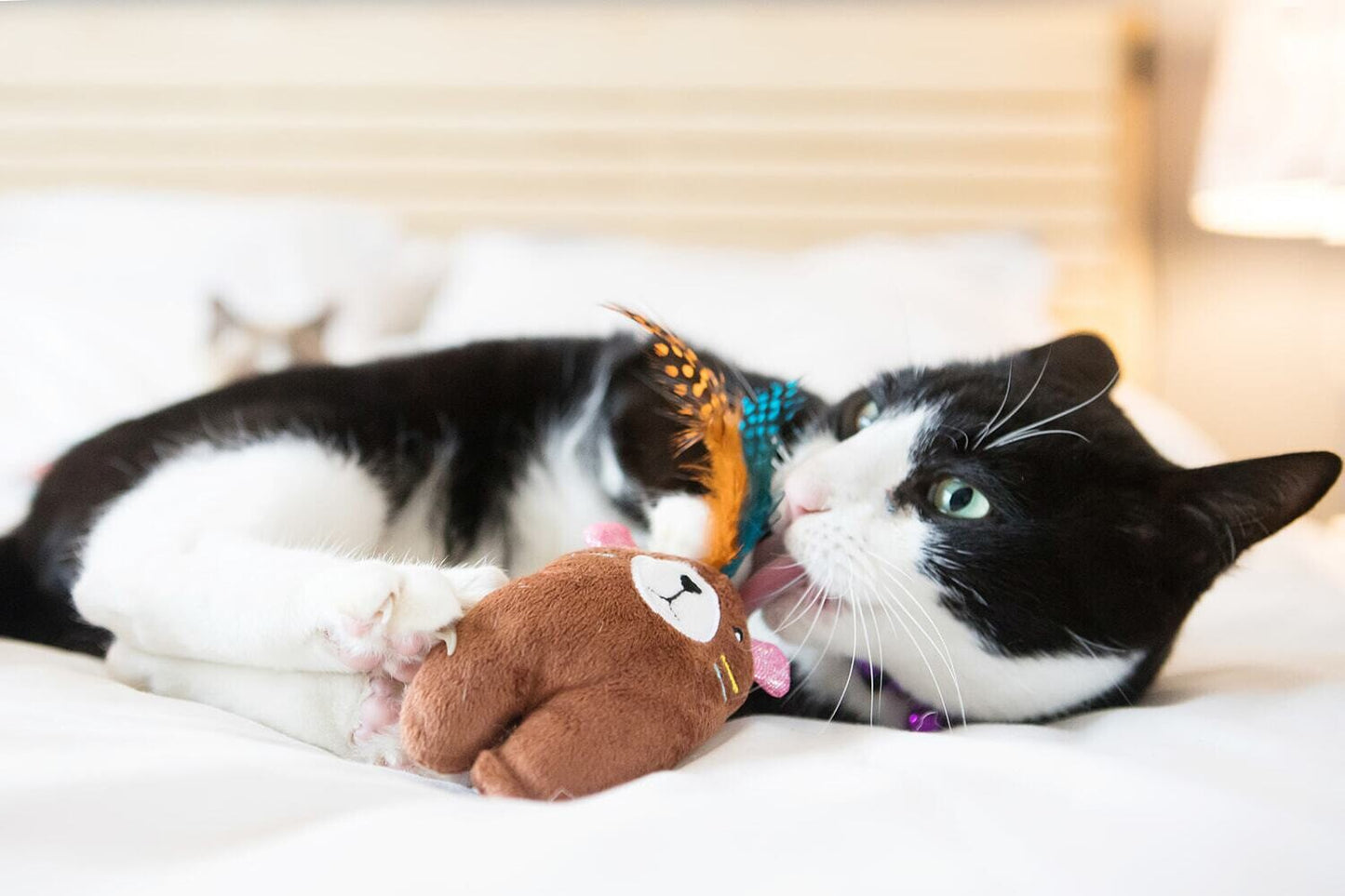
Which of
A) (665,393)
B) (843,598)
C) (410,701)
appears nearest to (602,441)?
(665,393)

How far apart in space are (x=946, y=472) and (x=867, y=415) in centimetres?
17

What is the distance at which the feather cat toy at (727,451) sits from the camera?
849mm

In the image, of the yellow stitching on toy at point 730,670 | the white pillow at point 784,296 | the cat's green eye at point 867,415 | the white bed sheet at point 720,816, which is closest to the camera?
the white bed sheet at point 720,816

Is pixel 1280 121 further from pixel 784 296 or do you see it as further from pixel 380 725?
pixel 380 725

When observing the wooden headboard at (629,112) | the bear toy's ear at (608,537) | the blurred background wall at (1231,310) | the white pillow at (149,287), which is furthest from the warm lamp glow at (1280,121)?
the white pillow at (149,287)

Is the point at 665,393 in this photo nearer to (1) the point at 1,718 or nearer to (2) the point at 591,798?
(2) the point at 591,798

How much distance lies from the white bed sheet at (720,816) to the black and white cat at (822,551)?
0.07m

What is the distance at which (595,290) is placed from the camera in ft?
6.22

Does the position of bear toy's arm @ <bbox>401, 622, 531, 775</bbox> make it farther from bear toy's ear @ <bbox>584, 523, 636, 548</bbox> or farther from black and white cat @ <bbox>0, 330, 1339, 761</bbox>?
bear toy's ear @ <bbox>584, 523, 636, 548</bbox>

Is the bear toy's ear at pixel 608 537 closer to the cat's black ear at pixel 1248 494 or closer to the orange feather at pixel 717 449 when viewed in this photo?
the orange feather at pixel 717 449

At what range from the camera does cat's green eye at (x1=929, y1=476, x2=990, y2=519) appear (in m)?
0.82

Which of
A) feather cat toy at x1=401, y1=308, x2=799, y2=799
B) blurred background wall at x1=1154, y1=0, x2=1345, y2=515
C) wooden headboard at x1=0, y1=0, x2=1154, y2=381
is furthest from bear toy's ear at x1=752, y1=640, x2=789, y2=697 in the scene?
wooden headboard at x1=0, y1=0, x2=1154, y2=381

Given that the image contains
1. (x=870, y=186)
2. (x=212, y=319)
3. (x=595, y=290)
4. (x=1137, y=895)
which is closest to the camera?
(x=1137, y=895)

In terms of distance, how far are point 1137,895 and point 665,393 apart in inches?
24.7
